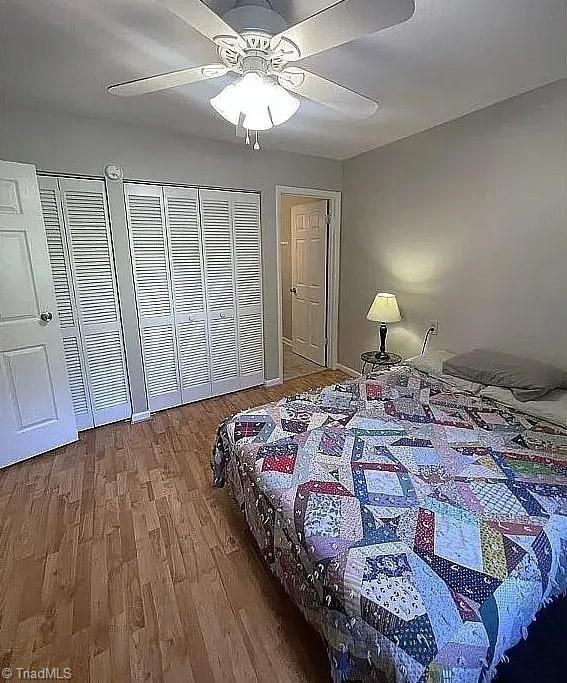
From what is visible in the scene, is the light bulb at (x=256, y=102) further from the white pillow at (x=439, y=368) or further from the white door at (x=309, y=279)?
the white door at (x=309, y=279)

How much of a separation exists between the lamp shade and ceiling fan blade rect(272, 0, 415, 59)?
2.20 metres

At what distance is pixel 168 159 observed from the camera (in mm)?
2893

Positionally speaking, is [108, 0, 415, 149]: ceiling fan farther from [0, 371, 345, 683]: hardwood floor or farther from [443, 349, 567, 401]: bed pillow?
[0, 371, 345, 683]: hardwood floor

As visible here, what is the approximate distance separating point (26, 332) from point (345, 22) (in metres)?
2.57

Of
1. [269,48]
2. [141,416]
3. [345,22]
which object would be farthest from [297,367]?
[345,22]

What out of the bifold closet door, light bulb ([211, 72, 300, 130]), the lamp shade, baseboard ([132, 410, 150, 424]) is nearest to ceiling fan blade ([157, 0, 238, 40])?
light bulb ([211, 72, 300, 130])

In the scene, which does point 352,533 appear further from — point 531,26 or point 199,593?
point 531,26

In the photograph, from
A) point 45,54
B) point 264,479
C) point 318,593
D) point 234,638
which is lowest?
point 234,638

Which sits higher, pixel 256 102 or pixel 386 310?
pixel 256 102

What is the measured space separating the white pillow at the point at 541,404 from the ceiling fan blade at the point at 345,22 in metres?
1.90

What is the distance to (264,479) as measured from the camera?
152 cm

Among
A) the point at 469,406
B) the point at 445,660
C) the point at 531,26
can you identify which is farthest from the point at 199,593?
the point at 531,26

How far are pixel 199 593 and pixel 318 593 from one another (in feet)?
2.38

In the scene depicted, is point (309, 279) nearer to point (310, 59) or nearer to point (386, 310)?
point (386, 310)
